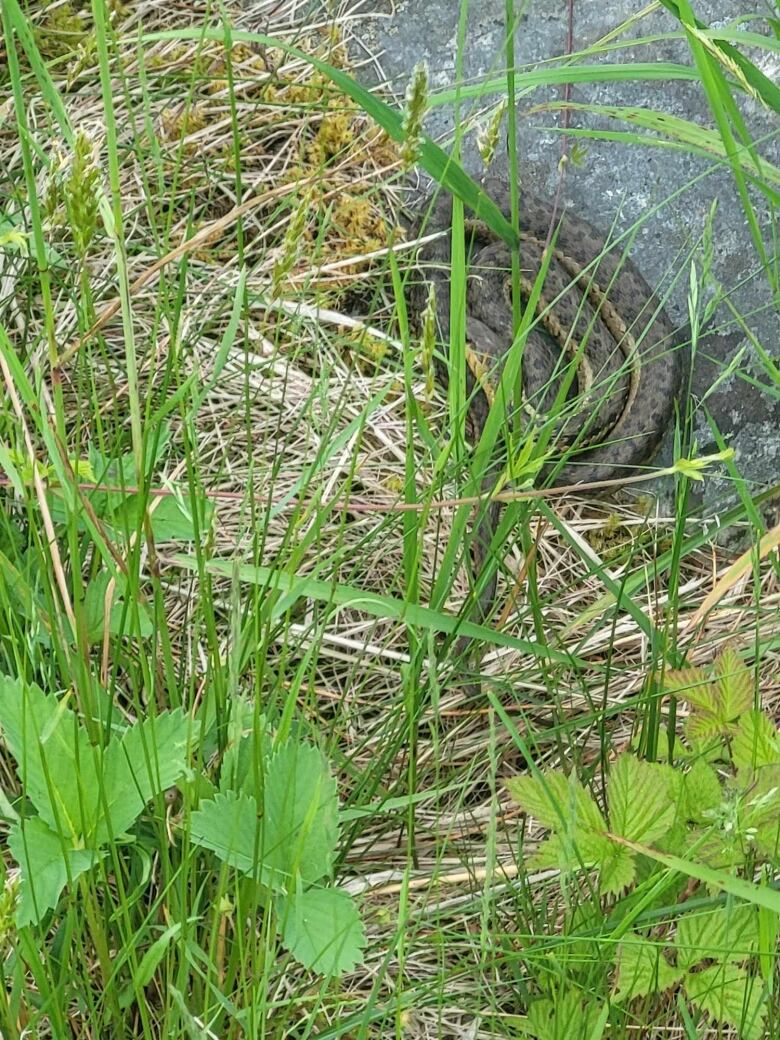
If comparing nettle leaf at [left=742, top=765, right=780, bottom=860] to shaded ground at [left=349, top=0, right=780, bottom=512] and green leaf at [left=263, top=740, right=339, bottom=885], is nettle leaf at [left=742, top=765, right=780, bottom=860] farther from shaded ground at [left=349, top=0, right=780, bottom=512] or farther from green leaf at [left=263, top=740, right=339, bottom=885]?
shaded ground at [left=349, top=0, right=780, bottom=512]

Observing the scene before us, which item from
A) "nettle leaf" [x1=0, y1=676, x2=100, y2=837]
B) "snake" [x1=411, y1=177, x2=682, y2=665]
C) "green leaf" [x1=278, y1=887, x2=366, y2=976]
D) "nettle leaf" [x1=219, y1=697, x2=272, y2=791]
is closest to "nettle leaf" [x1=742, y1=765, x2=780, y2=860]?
"green leaf" [x1=278, y1=887, x2=366, y2=976]

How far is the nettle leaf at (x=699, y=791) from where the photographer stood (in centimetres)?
176

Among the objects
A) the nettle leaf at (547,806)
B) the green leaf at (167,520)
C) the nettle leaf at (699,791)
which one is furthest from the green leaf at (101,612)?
the nettle leaf at (699,791)

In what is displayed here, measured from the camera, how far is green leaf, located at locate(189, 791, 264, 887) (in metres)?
1.54

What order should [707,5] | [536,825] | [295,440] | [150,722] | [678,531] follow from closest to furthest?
[150,722] < [678,531] < [536,825] < [295,440] < [707,5]

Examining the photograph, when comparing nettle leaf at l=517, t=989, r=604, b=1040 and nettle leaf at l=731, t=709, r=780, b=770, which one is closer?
nettle leaf at l=517, t=989, r=604, b=1040

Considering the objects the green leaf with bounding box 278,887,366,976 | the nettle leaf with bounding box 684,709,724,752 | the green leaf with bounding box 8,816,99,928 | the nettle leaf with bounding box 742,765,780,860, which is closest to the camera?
the green leaf with bounding box 8,816,99,928

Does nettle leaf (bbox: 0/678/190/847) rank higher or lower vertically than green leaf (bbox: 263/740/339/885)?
higher

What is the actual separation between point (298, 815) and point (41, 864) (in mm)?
335

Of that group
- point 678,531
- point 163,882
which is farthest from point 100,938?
point 678,531

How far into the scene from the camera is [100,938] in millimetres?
1550

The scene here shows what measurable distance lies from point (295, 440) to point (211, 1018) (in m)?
1.56

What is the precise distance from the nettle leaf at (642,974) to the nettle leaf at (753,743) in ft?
1.04

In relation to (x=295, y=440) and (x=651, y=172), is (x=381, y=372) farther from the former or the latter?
(x=651, y=172)
